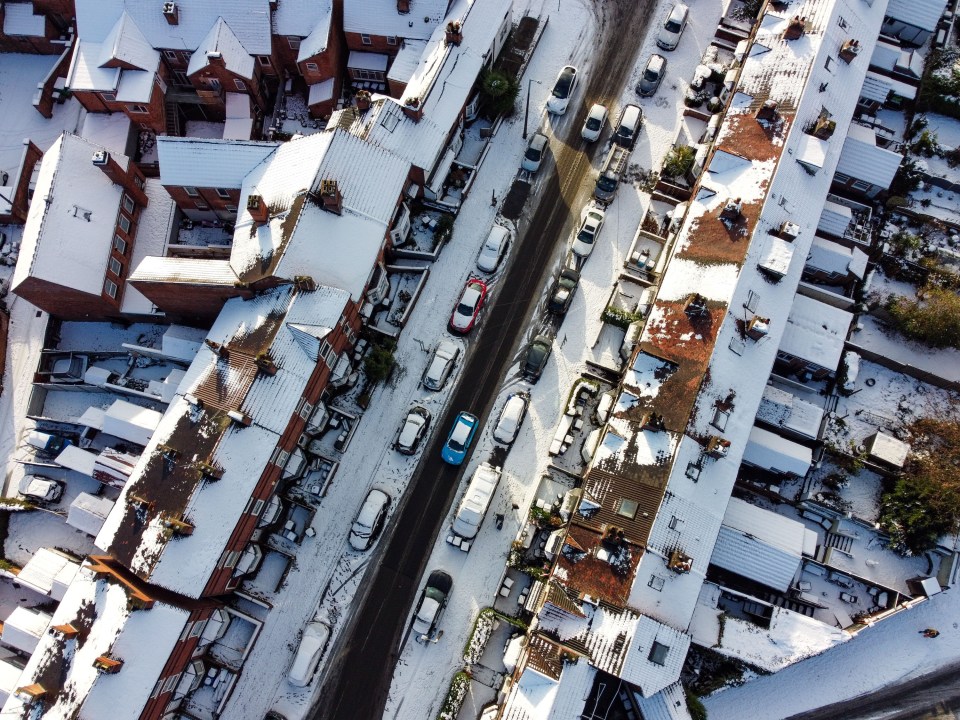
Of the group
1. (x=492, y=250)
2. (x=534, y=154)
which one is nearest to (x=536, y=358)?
(x=492, y=250)

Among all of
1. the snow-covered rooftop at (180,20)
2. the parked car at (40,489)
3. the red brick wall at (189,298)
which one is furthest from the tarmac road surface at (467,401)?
the snow-covered rooftop at (180,20)

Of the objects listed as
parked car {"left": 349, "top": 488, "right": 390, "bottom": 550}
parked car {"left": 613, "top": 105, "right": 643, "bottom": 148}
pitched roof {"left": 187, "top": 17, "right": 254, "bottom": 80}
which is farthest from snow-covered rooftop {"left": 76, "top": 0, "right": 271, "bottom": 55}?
parked car {"left": 349, "top": 488, "right": 390, "bottom": 550}

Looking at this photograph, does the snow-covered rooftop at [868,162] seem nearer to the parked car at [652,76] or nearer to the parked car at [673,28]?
the parked car at [652,76]

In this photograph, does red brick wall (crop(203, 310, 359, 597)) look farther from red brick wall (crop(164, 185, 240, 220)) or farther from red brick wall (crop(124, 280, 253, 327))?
red brick wall (crop(164, 185, 240, 220))

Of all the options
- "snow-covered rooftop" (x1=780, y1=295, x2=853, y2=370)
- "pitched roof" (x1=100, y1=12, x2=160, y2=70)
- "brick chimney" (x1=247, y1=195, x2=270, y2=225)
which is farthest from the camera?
"pitched roof" (x1=100, y1=12, x2=160, y2=70)

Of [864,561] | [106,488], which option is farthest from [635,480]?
[106,488]

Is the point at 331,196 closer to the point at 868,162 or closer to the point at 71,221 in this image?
the point at 71,221

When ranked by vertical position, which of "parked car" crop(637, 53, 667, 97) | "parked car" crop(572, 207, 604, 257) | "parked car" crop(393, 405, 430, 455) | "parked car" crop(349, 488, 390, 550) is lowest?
"parked car" crop(349, 488, 390, 550)
